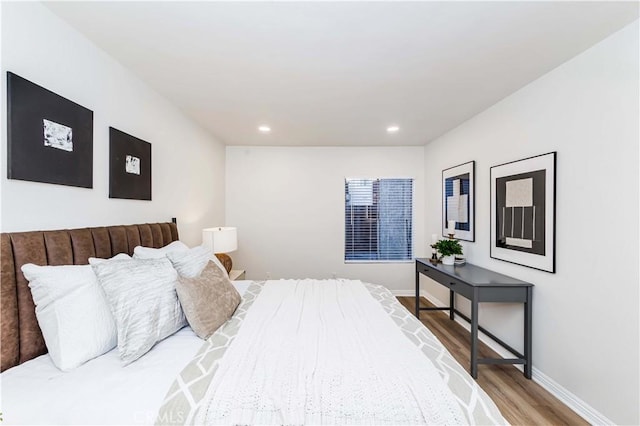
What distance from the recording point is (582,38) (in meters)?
1.72

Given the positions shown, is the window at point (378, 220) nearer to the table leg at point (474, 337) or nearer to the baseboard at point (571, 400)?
the table leg at point (474, 337)

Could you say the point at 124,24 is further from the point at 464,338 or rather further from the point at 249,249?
the point at 464,338

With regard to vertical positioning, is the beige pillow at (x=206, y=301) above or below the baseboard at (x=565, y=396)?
above

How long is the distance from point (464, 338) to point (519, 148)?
6.88 ft

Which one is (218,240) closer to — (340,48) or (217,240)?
(217,240)

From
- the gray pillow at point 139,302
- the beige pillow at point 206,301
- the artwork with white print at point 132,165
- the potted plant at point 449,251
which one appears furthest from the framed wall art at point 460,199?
the artwork with white print at point 132,165

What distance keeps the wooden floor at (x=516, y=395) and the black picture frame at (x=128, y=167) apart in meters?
3.25

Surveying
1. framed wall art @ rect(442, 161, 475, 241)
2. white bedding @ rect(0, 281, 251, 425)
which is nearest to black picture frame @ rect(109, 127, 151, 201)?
white bedding @ rect(0, 281, 251, 425)

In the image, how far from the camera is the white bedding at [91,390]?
3.20ft

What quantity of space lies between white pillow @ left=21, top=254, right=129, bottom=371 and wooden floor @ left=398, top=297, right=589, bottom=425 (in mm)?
2602

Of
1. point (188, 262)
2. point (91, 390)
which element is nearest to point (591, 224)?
point (188, 262)

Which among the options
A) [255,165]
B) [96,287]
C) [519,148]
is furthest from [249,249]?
[519,148]

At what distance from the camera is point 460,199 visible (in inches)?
134

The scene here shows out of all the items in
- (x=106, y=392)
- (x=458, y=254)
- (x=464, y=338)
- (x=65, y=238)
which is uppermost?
(x=65, y=238)
